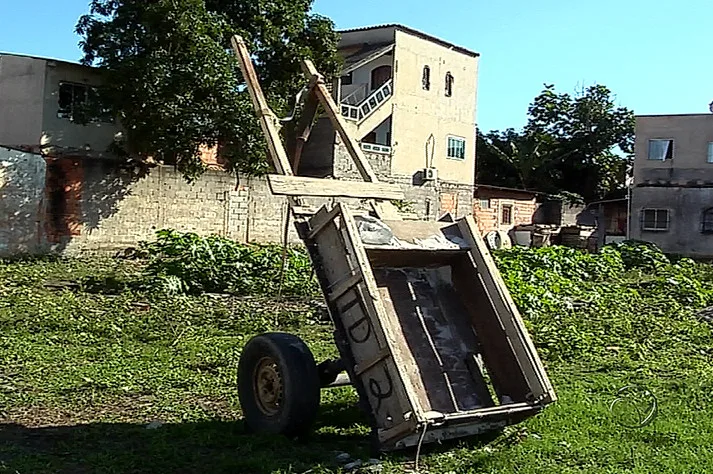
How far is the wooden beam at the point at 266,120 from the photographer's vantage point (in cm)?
648

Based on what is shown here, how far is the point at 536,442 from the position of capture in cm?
583

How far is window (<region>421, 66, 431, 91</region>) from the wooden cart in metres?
26.5

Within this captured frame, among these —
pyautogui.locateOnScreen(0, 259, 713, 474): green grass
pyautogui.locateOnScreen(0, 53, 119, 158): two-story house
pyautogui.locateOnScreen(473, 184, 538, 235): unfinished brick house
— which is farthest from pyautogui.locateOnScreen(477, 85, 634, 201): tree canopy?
pyautogui.locateOnScreen(0, 259, 713, 474): green grass

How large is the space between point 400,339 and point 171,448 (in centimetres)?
174

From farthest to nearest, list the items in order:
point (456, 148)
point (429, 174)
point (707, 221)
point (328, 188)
Answer: 1. point (456, 148)
2. point (707, 221)
3. point (429, 174)
4. point (328, 188)

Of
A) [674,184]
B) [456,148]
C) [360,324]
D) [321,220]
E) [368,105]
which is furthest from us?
[456,148]

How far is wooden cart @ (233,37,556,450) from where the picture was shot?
5305 mm

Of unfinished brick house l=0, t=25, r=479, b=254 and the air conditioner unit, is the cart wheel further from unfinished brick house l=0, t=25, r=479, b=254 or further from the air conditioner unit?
the air conditioner unit

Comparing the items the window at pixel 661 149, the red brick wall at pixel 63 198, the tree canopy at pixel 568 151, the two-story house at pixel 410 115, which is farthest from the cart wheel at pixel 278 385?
the tree canopy at pixel 568 151

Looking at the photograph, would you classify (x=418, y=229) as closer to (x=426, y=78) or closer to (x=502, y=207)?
(x=426, y=78)

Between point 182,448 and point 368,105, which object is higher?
point 368,105

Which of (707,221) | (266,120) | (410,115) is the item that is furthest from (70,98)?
(707,221)

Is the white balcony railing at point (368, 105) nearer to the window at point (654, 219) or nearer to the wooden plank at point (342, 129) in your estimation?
the window at point (654, 219)

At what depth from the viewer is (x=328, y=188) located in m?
6.23
